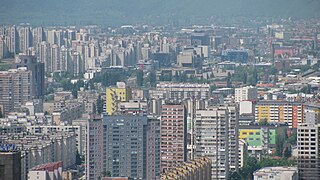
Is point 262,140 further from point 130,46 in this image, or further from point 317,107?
point 130,46

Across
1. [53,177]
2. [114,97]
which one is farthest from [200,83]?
[53,177]

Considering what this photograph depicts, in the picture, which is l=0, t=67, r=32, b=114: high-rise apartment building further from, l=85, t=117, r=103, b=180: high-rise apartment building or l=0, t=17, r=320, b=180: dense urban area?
l=85, t=117, r=103, b=180: high-rise apartment building

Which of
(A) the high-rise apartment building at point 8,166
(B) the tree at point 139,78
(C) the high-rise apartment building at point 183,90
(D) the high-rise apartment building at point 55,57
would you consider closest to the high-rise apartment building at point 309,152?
(A) the high-rise apartment building at point 8,166

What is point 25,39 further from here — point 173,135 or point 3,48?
point 173,135

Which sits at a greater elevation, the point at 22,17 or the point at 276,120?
the point at 22,17

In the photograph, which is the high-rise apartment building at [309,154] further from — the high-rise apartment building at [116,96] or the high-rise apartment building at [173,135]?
the high-rise apartment building at [116,96]
